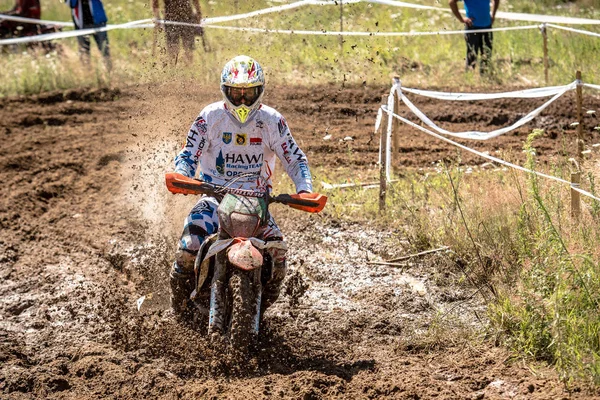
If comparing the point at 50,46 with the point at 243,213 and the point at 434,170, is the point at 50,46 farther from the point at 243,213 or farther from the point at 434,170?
the point at 243,213

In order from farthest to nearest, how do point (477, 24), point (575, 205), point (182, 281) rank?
point (477, 24), point (575, 205), point (182, 281)

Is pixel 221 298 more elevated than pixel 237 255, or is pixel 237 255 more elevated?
pixel 237 255

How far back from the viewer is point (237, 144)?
6910mm

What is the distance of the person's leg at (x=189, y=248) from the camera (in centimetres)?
660

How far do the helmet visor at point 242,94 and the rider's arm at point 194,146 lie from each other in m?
0.40

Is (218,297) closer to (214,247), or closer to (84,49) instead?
(214,247)

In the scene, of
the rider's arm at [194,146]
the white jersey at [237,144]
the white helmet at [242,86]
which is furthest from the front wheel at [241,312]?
the white helmet at [242,86]

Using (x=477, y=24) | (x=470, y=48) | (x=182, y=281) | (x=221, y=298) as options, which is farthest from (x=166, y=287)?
(x=477, y=24)

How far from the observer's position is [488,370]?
5824 mm

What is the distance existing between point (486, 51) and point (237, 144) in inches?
352

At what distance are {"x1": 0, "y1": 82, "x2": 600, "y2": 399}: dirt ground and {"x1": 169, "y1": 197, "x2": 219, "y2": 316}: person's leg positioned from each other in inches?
8.5

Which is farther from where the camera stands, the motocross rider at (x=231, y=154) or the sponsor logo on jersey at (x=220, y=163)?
the sponsor logo on jersey at (x=220, y=163)

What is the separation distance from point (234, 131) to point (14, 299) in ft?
8.17

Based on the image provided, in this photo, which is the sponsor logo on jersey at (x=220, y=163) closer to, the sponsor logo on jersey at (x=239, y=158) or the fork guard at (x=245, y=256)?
the sponsor logo on jersey at (x=239, y=158)
